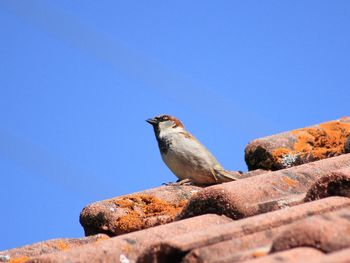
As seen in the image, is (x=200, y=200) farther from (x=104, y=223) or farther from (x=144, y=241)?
(x=104, y=223)

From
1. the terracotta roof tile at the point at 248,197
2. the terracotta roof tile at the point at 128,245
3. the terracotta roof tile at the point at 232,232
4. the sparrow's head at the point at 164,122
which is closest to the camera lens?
the terracotta roof tile at the point at 232,232

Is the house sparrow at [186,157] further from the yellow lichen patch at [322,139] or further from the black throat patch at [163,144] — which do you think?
the yellow lichen patch at [322,139]

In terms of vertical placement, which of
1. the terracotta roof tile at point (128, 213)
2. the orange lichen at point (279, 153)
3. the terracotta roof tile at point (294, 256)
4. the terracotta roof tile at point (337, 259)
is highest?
the orange lichen at point (279, 153)

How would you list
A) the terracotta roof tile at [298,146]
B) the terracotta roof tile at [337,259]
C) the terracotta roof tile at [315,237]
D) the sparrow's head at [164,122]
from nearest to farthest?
the terracotta roof tile at [337,259] < the terracotta roof tile at [315,237] < the terracotta roof tile at [298,146] < the sparrow's head at [164,122]

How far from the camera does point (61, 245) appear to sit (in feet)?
11.8

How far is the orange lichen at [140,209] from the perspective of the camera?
4203 mm

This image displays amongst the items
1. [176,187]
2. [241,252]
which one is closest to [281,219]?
[241,252]

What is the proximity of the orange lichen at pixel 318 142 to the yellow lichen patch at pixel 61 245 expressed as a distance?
81.1 inches

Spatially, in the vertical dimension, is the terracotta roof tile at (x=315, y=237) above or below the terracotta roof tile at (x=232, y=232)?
below

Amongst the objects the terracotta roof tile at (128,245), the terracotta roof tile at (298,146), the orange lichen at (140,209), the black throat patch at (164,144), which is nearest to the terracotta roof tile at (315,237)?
the terracotta roof tile at (128,245)

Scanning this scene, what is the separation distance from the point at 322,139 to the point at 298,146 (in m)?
0.22

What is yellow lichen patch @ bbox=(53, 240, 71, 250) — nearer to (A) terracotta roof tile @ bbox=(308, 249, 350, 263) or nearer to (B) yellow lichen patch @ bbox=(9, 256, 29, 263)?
(B) yellow lichen patch @ bbox=(9, 256, 29, 263)

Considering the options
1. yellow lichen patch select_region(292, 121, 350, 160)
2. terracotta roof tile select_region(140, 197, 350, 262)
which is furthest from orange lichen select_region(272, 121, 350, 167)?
terracotta roof tile select_region(140, 197, 350, 262)

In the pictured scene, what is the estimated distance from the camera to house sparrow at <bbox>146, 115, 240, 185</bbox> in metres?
6.44
